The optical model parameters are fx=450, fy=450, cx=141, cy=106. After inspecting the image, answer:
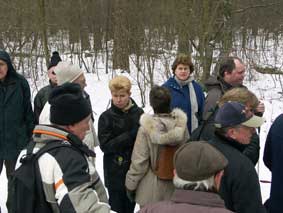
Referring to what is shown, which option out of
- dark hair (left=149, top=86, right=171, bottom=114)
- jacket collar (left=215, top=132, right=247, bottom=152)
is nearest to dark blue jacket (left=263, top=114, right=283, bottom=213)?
jacket collar (left=215, top=132, right=247, bottom=152)

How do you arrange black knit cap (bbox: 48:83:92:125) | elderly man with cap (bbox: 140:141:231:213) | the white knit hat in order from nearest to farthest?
1. elderly man with cap (bbox: 140:141:231:213)
2. black knit cap (bbox: 48:83:92:125)
3. the white knit hat

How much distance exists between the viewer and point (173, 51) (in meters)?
12.0

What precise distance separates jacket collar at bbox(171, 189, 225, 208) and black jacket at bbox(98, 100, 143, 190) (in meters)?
2.17

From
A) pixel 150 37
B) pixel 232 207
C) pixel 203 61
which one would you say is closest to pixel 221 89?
pixel 232 207

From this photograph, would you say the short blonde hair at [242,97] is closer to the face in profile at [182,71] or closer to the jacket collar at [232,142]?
the jacket collar at [232,142]

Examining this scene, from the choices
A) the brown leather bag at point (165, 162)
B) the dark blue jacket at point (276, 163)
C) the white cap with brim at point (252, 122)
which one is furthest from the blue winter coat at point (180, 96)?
the white cap with brim at point (252, 122)

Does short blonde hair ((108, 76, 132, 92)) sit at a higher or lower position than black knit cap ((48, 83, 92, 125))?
lower

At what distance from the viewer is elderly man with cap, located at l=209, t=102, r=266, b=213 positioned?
2591mm

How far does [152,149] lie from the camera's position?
359 centimetres

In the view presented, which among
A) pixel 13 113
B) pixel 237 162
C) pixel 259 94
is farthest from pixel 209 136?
pixel 259 94

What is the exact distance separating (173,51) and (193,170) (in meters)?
10.3

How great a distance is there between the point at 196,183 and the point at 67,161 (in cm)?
66

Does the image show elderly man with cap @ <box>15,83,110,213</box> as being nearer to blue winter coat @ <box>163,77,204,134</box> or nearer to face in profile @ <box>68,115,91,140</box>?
face in profile @ <box>68,115,91,140</box>

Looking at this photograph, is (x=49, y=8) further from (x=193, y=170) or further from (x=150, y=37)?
(x=193, y=170)
